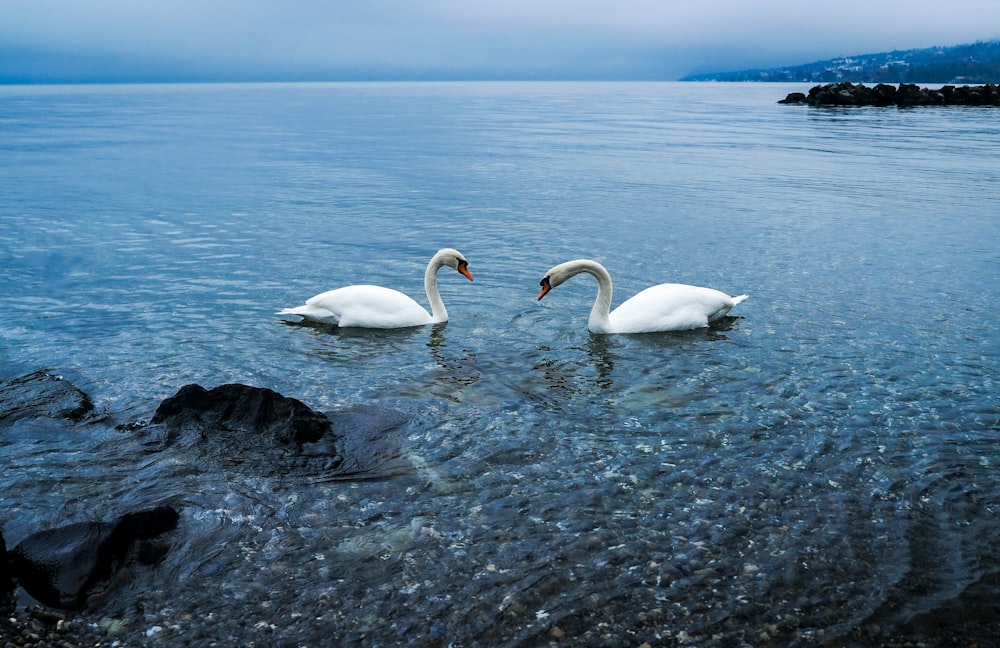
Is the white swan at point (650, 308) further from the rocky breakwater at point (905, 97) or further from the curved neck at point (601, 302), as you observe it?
the rocky breakwater at point (905, 97)

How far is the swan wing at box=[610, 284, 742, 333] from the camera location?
37.8 ft

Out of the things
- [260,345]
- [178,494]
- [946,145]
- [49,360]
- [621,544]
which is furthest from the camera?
[946,145]

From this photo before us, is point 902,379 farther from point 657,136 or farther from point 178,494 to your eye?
point 657,136

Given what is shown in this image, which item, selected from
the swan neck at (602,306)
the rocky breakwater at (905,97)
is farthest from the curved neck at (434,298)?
the rocky breakwater at (905,97)

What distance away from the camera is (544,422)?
340 inches

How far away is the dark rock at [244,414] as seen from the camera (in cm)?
789

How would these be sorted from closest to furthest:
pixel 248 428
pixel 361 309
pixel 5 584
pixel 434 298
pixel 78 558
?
pixel 5 584
pixel 78 558
pixel 248 428
pixel 361 309
pixel 434 298

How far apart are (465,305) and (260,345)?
340 centimetres

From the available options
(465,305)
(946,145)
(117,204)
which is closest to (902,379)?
(465,305)

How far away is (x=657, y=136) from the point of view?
49.0m

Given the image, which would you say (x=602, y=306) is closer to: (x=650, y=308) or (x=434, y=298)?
(x=650, y=308)

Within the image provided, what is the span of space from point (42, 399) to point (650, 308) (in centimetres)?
729

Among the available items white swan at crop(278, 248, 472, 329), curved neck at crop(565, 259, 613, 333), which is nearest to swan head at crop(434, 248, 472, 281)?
white swan at crop(278, 248, 472, 329)

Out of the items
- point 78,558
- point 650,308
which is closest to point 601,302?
point 650,308
